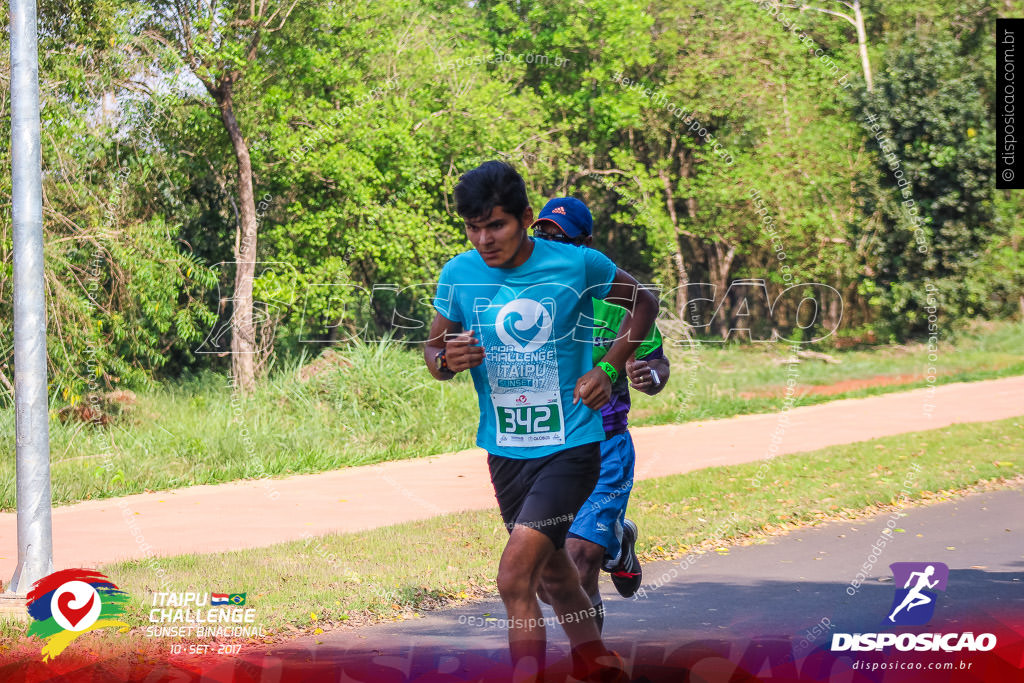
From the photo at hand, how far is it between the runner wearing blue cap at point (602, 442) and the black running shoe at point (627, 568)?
175 millimetres

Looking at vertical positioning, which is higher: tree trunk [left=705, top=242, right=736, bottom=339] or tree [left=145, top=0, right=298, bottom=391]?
tree [left=145, top=0, right=298, bottom=391]

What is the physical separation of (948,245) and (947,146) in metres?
1.91

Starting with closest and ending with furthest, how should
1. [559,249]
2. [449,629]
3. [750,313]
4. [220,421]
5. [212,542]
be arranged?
[559,249] < [449,629] < [212,542] < [220,421] < [750,313]

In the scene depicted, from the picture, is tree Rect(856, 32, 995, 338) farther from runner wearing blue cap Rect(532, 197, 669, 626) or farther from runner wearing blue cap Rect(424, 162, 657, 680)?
runner wearing blue cap Rect(424, 162, 657, 680)

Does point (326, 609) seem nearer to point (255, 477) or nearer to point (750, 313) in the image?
point (255, 477)

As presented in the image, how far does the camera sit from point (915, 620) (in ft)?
18.9

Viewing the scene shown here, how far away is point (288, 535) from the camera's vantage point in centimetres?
766

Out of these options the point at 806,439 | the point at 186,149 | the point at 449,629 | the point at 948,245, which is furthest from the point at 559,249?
the point at 948,245

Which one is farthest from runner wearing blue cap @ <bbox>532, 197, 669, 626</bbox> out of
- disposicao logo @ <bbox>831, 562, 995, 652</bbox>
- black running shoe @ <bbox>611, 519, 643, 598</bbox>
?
disposicao logo @ <bbox>831, 562, 995, 652</bbox>

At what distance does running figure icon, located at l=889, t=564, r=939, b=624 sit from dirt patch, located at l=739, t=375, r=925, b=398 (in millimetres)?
9709

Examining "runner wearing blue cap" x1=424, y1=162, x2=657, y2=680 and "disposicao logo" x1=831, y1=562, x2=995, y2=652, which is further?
"disposicao logo" x1=831, y1=562, x2=995, y2=652

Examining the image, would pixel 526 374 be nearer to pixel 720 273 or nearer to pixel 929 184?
pixel 929 184

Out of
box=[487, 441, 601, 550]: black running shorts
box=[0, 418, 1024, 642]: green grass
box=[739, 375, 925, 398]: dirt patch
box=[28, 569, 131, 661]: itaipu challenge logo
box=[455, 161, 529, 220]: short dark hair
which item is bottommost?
box=[739, 375, 925, 398]: dirt patch

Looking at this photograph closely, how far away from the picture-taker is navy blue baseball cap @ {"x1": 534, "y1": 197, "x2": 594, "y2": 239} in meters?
4.97
